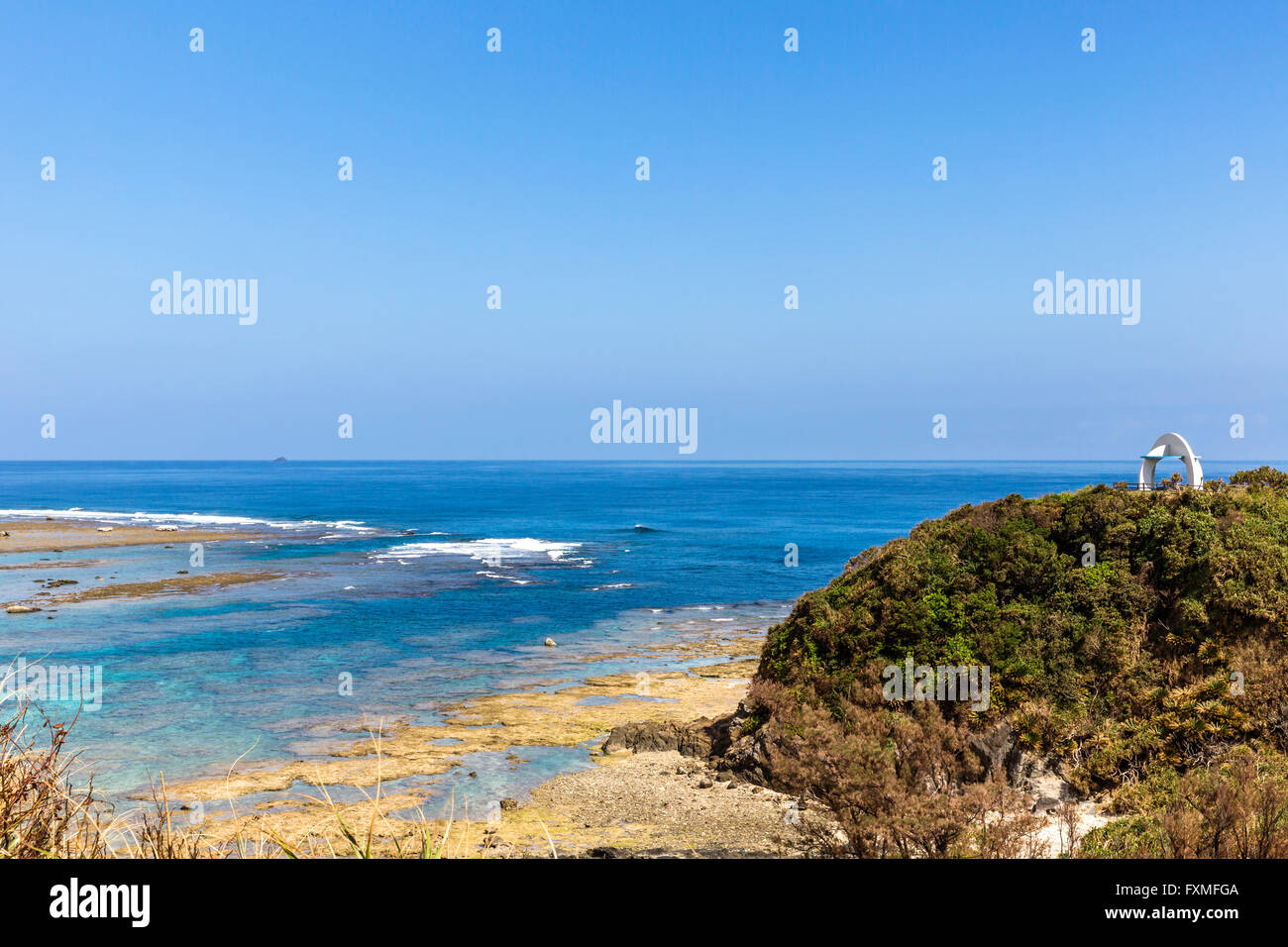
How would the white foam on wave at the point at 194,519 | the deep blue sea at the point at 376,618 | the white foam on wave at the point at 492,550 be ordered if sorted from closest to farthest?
the deep blue sea at the point at 376,618 < the white foam on wave at the point at 492,550 < the white foam on wave at the point at 194,519

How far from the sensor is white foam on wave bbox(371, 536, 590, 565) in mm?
68375

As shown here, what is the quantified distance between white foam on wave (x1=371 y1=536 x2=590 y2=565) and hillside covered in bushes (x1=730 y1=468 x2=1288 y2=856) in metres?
46.3

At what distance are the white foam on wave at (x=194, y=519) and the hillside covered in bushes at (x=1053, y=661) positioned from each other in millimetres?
78145

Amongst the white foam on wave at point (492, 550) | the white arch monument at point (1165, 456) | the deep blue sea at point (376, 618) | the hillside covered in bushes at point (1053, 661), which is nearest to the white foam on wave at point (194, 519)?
the deep blue sea at point (376, 618)

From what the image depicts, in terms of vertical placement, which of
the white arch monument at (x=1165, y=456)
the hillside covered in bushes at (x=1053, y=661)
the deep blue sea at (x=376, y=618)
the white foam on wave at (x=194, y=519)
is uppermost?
the white arch monument at (x=1165, y=456)

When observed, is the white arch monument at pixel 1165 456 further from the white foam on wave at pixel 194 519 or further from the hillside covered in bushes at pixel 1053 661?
the white foam on wave at pixel 194 519

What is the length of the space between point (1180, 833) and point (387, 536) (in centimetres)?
8208

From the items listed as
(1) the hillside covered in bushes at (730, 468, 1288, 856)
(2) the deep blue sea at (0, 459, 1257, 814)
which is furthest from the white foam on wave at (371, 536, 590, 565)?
(1) the hillside covered in bushes at (730, 468, 1288, 856)

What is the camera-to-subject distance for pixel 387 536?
83438 millimetres

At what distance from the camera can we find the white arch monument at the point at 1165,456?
23078 millimetres

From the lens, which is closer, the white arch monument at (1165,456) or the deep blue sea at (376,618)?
the white arch monument at (1165,456)

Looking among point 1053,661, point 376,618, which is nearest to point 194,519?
point 376,618

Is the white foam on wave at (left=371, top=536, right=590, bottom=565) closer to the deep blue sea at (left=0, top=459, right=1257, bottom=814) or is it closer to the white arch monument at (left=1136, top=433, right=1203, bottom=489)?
the deep blue sea at (left=0, top=459, right=1257, bottom=814)
